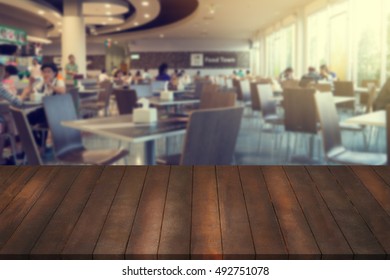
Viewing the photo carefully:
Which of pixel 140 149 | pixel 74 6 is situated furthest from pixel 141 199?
pixel 74 6

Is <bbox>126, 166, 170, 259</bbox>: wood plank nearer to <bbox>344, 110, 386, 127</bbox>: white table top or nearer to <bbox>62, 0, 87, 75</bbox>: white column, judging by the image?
<bbox>344, 110, 386, 127</bbox>: white table top

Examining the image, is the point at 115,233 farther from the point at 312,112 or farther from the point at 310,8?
the point at 310,8

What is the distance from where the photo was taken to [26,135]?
8.55 ft

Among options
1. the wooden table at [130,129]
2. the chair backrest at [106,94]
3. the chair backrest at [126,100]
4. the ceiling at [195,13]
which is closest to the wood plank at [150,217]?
the wooden table at [130,129]

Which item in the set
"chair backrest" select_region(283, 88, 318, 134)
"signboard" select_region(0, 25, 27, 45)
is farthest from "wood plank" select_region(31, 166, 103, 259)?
"signboard" select_region(0, 25, 27, 45)

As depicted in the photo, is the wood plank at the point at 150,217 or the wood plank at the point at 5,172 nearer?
the wood plank at the point at 150,217

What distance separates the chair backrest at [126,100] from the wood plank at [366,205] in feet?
14.0

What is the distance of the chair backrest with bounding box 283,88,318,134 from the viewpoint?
4.27 metres

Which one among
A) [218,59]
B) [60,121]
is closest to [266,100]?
[60,121]

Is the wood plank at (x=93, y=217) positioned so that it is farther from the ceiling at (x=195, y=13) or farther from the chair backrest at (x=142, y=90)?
the ceiling at (x=195, y=13)

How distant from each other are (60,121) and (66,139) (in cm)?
15

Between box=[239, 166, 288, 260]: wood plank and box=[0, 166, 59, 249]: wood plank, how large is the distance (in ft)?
0.77

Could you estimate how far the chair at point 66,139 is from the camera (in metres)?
3.14

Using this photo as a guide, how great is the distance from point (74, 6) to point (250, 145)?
9.05 meters
